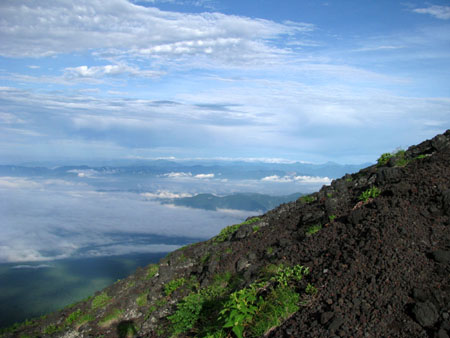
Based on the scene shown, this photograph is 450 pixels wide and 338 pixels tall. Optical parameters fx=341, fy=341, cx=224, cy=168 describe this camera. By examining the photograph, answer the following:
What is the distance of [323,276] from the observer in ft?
30.0

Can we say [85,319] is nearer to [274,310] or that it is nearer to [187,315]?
[187,315]

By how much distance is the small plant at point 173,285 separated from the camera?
1551 cm

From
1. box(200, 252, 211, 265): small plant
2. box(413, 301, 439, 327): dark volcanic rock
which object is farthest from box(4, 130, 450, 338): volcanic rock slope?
box(200, 252, 211, 265): small plant

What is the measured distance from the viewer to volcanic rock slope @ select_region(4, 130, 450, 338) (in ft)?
24.9

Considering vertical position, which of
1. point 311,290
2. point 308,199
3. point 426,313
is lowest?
point 311,290

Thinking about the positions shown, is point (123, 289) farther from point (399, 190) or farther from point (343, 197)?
point (399, 190)

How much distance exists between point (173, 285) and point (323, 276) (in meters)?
8.70

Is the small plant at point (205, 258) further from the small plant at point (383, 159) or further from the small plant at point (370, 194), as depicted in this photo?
→ the small plant at point (383, 159)

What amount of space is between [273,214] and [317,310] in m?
11.0

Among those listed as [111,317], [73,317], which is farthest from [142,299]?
[73,317]

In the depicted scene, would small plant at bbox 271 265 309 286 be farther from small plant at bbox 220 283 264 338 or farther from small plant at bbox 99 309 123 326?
small plant at bbox 99 309 123 326

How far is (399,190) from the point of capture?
12.2 metres

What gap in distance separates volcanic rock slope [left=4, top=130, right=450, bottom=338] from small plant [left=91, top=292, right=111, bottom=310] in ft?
0.32

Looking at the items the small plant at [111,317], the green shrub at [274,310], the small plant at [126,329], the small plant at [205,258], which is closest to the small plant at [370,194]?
the green shrub at [274,310]
